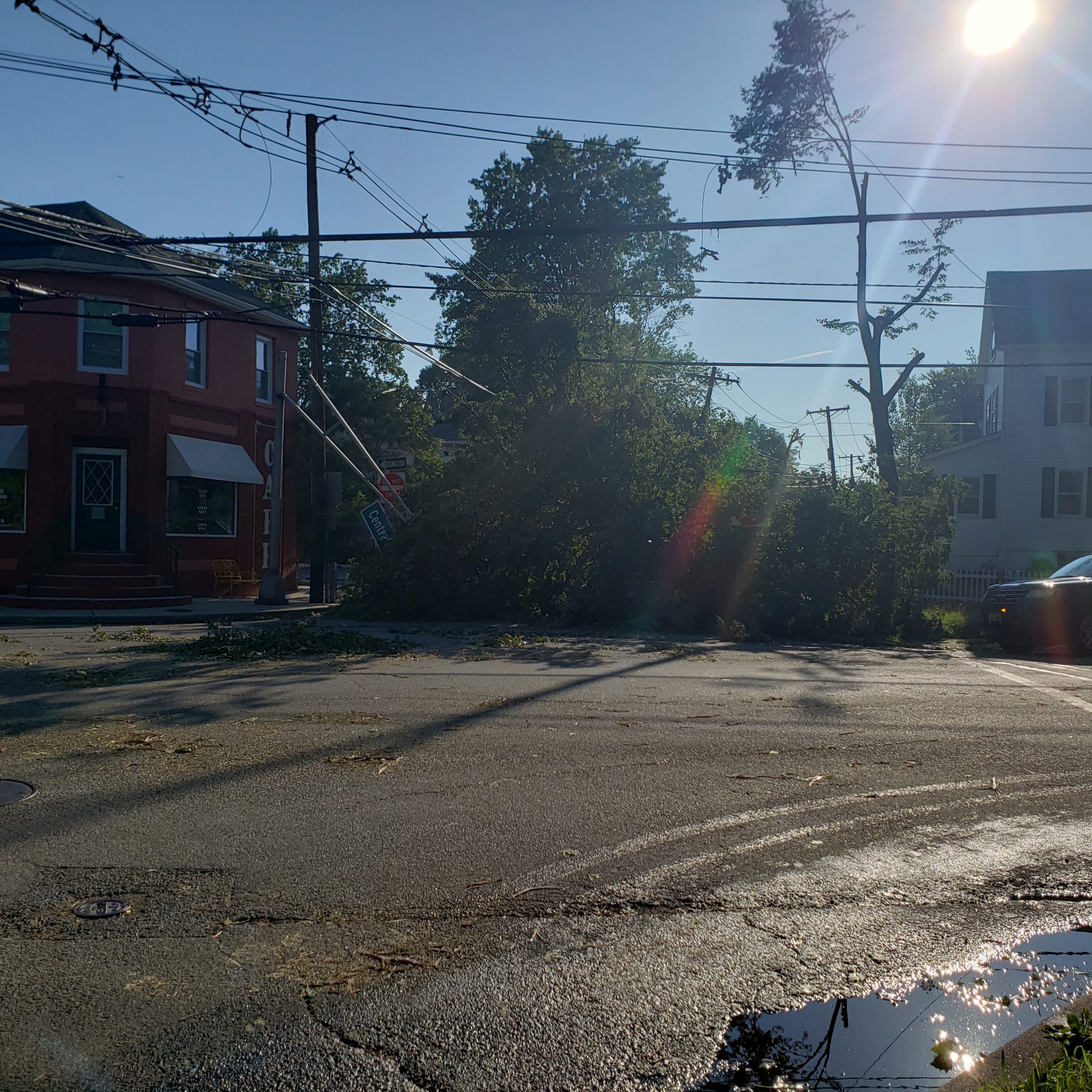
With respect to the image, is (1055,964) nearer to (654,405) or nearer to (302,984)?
(302,984)

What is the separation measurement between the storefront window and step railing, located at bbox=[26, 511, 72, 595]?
0.97m

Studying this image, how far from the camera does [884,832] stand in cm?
572

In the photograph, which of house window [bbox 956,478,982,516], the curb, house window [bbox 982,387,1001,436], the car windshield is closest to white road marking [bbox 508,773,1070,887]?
the curb

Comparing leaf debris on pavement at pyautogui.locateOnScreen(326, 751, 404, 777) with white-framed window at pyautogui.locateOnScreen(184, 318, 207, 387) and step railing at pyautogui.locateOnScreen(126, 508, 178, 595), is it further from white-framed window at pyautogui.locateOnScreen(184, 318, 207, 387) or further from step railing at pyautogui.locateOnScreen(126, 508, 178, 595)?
white-framed window at pyautogui.locateOnScreen(184, 318, 207, 387)

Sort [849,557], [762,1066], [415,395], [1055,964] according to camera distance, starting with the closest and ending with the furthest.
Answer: [762,1066] < [1055,964] < [849,557] < [415,395]

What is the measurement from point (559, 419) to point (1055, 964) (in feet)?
55.6

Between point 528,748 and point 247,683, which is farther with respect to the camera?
point 247,683

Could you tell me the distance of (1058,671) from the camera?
14125 millimetres

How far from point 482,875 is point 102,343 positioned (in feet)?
73.9

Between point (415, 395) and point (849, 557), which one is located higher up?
point (415, 395)

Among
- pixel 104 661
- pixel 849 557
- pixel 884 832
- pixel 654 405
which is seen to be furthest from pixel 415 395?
pixel 884 832

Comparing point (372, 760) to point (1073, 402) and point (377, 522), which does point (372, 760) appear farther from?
point (1073, 402)

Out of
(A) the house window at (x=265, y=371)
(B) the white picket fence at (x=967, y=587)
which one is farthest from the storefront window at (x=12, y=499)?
(B) the white picket fence at (x=967, y=587)

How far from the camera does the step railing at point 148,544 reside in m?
24.1
